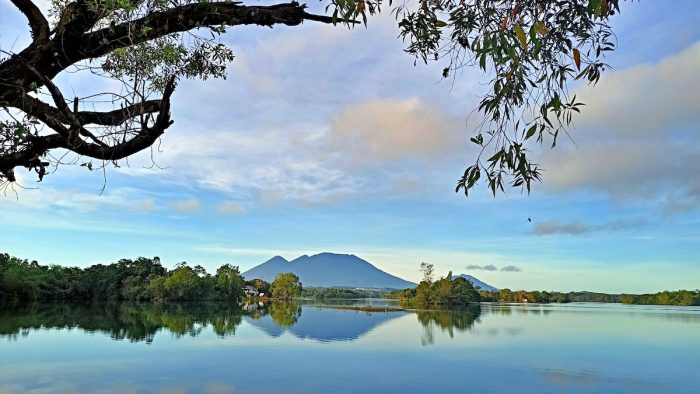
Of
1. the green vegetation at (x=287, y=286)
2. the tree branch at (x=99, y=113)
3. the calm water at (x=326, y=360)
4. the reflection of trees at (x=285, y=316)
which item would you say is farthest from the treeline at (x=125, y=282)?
the tree branch at (x=99, y=113)

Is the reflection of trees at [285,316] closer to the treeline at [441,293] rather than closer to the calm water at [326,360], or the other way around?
the calm water at [326,360]

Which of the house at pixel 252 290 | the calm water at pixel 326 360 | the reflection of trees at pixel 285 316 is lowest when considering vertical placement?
the calm water at pixel 326 360

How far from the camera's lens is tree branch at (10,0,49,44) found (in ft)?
7.75

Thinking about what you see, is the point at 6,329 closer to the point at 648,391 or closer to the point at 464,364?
the point at 464,364

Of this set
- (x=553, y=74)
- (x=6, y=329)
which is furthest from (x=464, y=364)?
(x=6, y=329)

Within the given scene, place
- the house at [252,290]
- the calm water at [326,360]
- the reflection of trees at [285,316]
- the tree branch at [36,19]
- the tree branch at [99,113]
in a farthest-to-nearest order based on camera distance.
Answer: the house at [252,290]
the reflection of trees at [285,316]
the calm water at [326,360]
the tree branch at [99,113]
the tree branch at [36,19]

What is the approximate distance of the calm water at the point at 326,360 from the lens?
47.3 ft

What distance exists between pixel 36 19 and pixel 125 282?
65.2 meters

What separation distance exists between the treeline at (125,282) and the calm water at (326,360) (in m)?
20.9

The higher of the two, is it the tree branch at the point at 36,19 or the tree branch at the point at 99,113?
the tree branch at the point at 36,19

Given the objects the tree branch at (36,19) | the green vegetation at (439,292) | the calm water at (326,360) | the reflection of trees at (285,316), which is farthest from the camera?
the green vegetation at (439,292)

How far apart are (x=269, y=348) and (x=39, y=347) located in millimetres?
8746

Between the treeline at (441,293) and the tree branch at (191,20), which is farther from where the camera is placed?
the treeline at (441,293)

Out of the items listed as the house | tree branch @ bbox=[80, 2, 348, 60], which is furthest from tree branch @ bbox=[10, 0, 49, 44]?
the house
